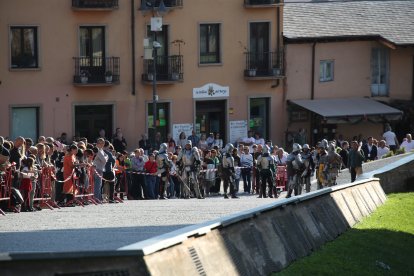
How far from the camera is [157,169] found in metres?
37.9

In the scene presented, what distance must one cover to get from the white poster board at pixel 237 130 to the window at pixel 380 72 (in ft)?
26.3

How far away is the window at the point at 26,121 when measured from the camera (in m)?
48.2

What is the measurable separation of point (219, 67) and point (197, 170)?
14782 millimetres

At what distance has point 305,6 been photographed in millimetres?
59625

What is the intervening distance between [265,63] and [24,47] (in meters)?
11.0

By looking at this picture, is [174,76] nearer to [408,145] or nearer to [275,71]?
[275,71]

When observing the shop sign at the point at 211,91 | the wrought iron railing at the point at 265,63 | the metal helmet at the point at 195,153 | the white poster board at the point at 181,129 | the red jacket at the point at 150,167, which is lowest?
the white poster board at the point at 181,129

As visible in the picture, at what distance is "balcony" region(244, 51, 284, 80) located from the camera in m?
54.0

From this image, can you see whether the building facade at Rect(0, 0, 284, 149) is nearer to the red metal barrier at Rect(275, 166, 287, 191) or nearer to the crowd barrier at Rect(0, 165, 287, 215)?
the red metal barrier at Rect(275, 166, 287, 191)

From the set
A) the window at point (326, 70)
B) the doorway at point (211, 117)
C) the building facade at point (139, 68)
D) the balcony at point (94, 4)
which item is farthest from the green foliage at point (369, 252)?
the window at point (326, 70)

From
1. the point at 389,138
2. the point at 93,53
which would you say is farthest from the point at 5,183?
the point at 389,138

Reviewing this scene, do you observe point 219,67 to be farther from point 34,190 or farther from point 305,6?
point 34,190

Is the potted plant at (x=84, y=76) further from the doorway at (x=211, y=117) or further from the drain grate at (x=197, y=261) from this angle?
the drain grate at (x=197, y=261)

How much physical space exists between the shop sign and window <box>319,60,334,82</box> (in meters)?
5.59
